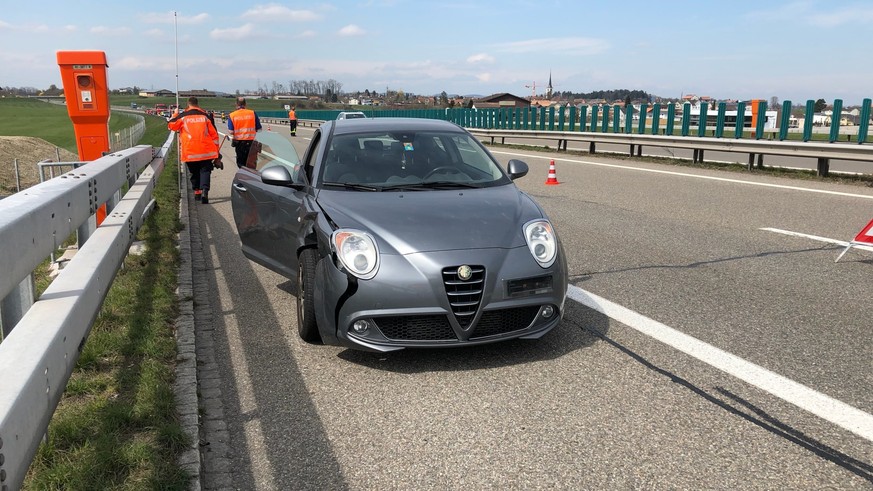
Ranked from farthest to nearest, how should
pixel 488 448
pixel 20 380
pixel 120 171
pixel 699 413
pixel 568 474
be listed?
1. pixel 120 171
2. pixel 699 413
3. pixel 488 448
4. pixel 568 474
5. pixel 20 380

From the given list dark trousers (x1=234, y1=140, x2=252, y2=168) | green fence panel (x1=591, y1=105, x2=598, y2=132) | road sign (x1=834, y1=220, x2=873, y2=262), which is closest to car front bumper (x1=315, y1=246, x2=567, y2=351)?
road sign (x1=834, y1=220, x2=873, y2=262)

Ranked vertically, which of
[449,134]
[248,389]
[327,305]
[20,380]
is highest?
[449,134]

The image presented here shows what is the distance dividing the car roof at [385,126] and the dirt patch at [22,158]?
1121 centimetres

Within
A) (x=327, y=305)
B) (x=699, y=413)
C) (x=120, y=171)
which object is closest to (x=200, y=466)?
(x=327, y=305)

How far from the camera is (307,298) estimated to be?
4.91m

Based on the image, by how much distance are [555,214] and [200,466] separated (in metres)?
8.11

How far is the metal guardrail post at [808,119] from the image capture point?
1688 centimetres

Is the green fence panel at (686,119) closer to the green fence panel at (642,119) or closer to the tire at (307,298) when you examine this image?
the green fence panel at (642,119)

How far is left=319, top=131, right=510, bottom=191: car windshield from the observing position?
5539mm

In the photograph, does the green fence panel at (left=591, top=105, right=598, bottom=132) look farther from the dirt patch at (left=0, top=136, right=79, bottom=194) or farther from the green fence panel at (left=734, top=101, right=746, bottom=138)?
the dirt patch at (left=0, top=136, right=79, bottom=194)

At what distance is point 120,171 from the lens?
22.6 ft

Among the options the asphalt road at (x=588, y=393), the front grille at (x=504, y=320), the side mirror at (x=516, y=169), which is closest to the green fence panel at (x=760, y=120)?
the asphalt road at (x=588, y=393)

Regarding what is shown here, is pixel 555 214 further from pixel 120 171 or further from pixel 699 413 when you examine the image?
pixel 699 413

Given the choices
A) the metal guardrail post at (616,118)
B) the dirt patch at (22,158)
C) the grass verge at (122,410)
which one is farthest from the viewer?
the metal guardrail post at (616,118)
